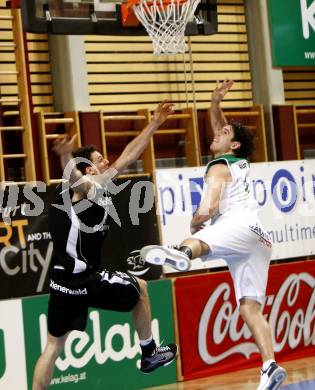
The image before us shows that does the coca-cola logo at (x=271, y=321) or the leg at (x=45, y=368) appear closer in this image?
the leg at (x=45, y=368)

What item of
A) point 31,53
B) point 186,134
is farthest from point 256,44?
point 31,53

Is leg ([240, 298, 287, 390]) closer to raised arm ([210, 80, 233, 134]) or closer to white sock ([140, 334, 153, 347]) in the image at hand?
white sock ([140, 334, 153, 347])

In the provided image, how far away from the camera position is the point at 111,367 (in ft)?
33.3

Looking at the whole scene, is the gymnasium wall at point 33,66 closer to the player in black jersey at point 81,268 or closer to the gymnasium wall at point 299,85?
the gymnasium wall at point 299,85

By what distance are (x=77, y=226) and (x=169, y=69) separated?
6.25 meters

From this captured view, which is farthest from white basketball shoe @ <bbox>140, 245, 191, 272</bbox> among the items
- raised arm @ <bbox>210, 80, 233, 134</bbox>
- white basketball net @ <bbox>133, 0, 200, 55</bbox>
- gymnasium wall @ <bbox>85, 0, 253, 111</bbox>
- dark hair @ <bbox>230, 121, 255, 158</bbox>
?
gymnasium wall @ <bbox>85, 0, 253, 111</bbox>

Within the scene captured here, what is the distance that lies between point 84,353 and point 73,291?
7.05 feet

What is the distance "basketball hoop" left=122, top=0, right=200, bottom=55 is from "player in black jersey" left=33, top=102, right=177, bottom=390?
3074mm

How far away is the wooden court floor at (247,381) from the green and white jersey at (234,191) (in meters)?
2.14

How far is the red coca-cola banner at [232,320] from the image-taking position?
10938 mm

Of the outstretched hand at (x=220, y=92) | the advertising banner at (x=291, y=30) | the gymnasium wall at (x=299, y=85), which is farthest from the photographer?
the gymnasium wall at (x=299, y=85)

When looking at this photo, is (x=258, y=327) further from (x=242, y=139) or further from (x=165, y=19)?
(x=165, y=19)

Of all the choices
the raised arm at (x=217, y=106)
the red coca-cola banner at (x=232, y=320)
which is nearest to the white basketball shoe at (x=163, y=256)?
the raised arm at (x=217, y=106)

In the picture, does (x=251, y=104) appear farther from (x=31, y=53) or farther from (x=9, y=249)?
(x=9, y=249)
